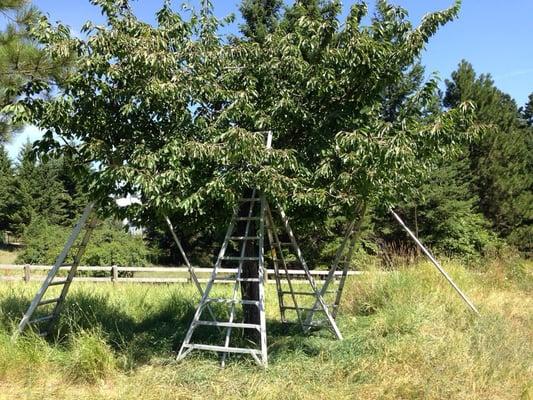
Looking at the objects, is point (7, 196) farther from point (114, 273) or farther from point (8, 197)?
point (114, 273)

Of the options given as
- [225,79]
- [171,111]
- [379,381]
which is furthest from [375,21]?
[379,381]

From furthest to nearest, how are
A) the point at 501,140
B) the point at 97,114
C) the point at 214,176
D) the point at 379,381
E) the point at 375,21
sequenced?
the point at 501,140 < the point at 375,21 < the point at 97,114 < the point at 214,176 < the point at 379,381

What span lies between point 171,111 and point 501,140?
92.8ft

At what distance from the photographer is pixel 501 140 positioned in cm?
3155

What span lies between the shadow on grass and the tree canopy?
197 cm

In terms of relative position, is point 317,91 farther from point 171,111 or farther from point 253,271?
point 253,271

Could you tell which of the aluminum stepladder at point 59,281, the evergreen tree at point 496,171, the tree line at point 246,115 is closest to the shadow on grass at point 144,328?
the aluminum stepladder at point 59,281

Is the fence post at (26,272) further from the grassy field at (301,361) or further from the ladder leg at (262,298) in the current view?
the ladder leg at (262,298)

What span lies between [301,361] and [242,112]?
3.13 meters

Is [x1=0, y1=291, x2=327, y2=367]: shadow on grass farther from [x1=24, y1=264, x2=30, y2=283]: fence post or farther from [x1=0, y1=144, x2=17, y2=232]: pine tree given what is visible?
[x1=0, y1=144, x2=17, y2=232]: pine tree

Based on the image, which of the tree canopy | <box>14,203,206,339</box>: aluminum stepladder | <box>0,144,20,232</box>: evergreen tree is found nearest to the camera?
the tree canopy

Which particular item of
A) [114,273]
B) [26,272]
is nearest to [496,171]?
[114,273]

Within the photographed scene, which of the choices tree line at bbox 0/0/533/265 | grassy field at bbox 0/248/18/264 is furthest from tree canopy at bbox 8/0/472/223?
grassy field at bbox 0/248/18/264

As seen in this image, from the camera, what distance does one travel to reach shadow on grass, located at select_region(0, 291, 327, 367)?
7.66 meters
